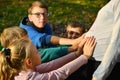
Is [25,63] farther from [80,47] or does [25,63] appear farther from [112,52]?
[112,52]

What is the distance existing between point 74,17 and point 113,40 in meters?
7.28

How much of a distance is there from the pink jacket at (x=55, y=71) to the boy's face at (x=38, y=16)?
1.26 meters

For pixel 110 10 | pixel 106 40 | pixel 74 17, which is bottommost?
pixel 74 17

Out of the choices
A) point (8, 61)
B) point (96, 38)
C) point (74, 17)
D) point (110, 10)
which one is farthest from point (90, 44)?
point (74, 17)

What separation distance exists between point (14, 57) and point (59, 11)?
25.3 feet

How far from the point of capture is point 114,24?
13.0 feet

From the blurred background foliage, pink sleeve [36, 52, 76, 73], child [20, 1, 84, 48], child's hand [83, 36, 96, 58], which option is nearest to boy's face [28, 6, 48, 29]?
child [20, 1, 84, 48]

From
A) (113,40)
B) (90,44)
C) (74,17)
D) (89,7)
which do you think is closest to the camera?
(113,40)

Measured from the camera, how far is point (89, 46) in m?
4.16

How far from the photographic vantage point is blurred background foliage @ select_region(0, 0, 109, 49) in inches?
418

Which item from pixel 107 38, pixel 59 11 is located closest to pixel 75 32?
pixel 107 38

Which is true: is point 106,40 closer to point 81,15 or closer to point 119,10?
point 119,10

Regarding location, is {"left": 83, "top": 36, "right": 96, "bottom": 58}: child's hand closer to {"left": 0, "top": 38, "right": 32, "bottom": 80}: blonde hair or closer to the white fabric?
the white fabric

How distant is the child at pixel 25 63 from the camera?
4.00 meters
